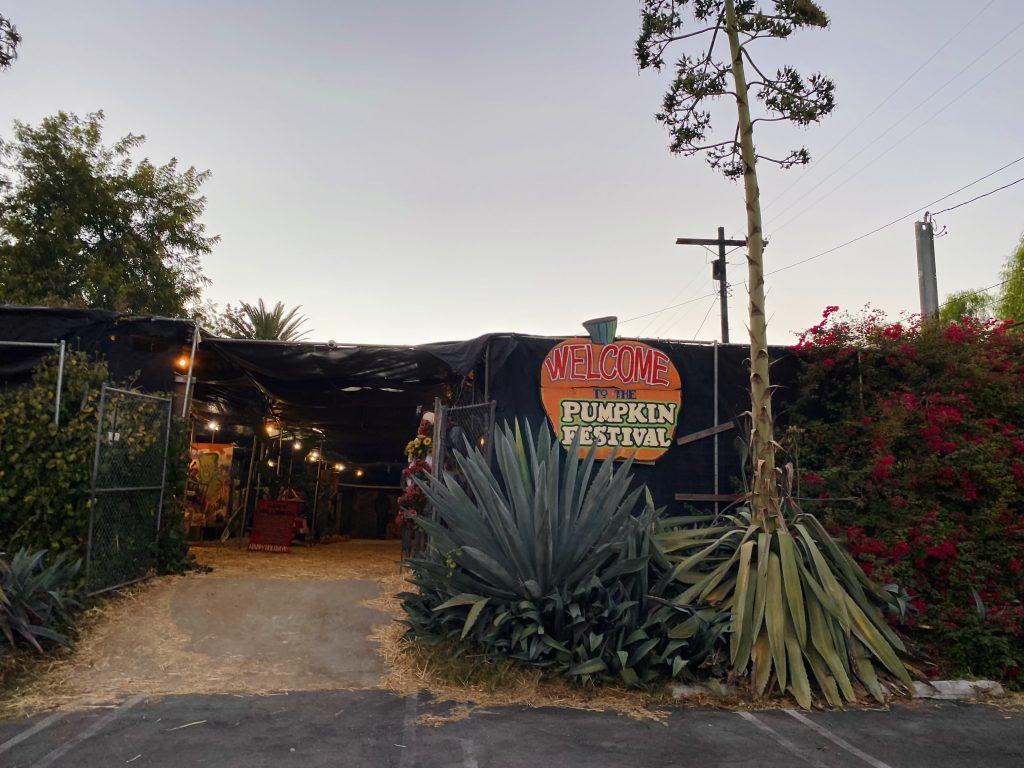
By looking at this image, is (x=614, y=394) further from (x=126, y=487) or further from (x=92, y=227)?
(x=92, y=227)

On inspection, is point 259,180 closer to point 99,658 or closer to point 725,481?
point 99,658

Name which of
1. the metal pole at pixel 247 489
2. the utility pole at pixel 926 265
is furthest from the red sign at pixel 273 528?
the utility pole at pixel 926 265

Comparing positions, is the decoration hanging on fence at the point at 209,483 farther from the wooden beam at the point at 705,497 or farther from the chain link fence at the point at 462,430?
the wooden beam at the point at 705,497

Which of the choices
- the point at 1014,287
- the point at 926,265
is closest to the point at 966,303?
the point at 1014,287

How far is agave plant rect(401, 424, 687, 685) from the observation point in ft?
16.5

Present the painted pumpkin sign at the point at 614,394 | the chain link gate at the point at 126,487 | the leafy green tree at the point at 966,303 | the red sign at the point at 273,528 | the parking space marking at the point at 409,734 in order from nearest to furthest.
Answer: the parking space marking at the point at 409,734 < the chain link gate at the point at 126,487 < the painted pumpkin sign at the point at 614,394 < the red sign at the point at 273,528 < the leafy green tree at the point at 966,303

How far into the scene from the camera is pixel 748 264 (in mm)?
5984

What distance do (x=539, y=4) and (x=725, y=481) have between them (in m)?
6.70

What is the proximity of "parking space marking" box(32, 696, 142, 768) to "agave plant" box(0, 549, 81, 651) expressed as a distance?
109 cm

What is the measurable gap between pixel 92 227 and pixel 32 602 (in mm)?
15242

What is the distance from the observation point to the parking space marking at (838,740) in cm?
384

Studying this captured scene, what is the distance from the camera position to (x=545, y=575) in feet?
17.1

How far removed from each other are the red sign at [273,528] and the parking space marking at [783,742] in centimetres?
851

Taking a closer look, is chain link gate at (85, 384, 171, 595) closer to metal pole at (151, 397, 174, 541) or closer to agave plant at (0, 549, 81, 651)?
metal pole at (151, 397, 174, 541)
